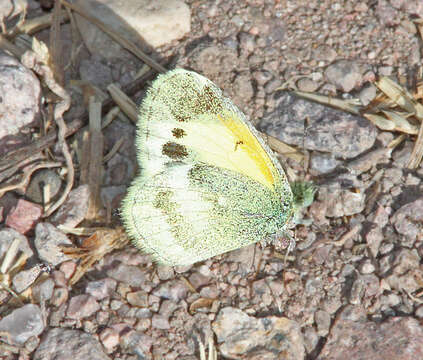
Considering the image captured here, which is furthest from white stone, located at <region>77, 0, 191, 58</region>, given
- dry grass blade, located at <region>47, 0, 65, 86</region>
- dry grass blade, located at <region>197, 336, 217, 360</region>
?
dry grass blade, located at <region>197, 336, 217, 360</region>

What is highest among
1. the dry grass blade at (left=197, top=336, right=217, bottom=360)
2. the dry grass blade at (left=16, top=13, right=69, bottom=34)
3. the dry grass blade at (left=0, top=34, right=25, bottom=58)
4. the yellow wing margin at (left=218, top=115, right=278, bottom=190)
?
the dry grass blade at (left=16, top=13, right=69, bottom=34)

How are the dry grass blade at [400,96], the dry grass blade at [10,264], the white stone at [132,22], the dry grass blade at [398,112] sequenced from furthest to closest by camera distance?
the white stone at [132,22] → the dry grass blade at [400,96] → the dry grass blade at [398,112] → the dry grass blade at [10,264]

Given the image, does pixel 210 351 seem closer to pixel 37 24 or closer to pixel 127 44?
pixel 127 44

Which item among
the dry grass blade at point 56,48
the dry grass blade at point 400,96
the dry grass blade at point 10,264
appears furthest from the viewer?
the dry grass blade at point 56,48

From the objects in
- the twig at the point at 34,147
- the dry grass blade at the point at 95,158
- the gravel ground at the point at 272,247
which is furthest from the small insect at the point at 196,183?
the twig at the point at 34,147

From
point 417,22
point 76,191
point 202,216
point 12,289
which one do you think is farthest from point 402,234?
point 12,289

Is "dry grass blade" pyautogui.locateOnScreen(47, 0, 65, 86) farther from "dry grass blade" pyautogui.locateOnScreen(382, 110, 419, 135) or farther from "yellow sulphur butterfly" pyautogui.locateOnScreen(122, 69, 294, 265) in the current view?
"dry grass blade" pyautogui.locateOnScreen(382, 110, 419, 135)

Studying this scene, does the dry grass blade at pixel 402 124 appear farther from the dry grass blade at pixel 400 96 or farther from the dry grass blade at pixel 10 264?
the dry grass blade at pixel 10 264

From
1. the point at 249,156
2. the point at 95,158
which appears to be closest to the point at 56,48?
the point at 95,158
